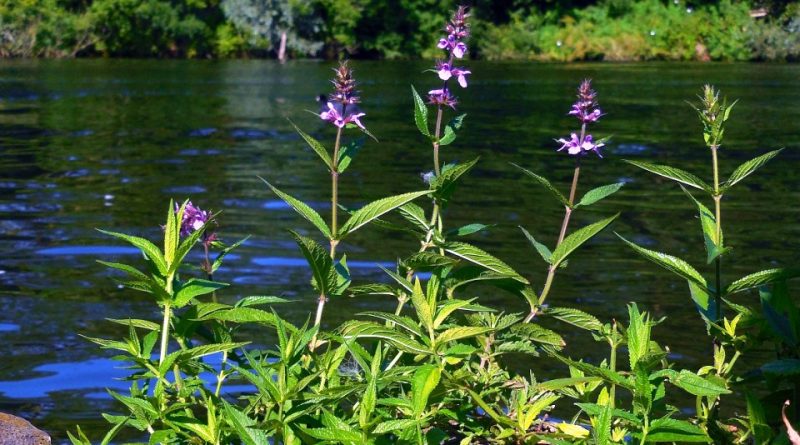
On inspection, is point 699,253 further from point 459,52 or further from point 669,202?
point 459,52

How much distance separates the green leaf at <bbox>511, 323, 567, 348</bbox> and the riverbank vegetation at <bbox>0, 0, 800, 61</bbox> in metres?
39.6

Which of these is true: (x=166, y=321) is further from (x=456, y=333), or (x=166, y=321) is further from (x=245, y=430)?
(x=456, y=333)

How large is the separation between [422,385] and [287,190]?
7.97 metres

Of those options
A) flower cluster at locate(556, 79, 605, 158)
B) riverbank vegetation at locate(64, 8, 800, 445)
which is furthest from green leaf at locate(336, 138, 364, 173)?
flower cluster at locate(556, 79, 605, 158)

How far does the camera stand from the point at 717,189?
2.48 meters

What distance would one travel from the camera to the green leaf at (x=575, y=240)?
8.45ft

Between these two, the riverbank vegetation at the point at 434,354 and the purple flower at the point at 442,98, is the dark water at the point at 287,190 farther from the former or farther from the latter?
the purple flower at the point at 442,98

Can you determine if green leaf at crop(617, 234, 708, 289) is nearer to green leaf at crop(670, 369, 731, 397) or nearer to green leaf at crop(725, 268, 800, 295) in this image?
green leaf at crop(725, 268, 800, 295)

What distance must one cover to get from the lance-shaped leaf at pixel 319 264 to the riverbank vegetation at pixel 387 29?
3988cm

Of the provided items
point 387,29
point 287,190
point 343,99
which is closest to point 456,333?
point 343,99

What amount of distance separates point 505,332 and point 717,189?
63 cm

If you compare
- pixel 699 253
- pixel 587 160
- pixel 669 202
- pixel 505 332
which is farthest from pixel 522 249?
pixel 587 160

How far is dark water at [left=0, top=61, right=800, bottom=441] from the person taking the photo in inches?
210

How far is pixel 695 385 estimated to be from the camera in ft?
7.54
